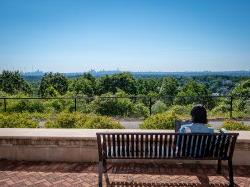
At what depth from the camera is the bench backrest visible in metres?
4.13

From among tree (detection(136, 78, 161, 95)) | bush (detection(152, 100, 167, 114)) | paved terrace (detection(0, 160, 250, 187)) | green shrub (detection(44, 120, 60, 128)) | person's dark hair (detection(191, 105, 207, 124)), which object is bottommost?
tree (detection(136, 78, 161, 95))

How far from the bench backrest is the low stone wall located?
0.88 m

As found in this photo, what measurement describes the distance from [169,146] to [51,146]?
2175mm

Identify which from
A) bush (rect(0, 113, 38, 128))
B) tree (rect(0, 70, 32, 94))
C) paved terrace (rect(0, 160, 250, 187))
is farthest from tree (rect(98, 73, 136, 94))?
paved terrace (rect(0, 160, 250, 187))

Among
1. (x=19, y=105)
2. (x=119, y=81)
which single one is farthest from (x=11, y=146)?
(x=119, y=81)

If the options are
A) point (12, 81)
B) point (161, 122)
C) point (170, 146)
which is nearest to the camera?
point (170, 146)

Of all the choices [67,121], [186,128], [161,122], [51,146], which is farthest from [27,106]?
[186,128]

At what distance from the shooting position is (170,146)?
418 centimetres

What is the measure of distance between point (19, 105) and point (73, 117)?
11.2 metres

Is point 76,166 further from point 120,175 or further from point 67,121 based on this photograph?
point 67,121

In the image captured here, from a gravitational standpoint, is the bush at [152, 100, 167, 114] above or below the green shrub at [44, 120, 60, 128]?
below

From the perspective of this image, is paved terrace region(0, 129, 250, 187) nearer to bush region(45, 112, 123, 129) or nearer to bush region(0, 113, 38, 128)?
bush region(0, 113, 38, 128)

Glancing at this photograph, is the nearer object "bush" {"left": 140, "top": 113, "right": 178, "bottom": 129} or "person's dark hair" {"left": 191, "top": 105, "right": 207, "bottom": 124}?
"person's dark hair" {"left": 191, "top": 105, "right": 207, "bottom": 124}

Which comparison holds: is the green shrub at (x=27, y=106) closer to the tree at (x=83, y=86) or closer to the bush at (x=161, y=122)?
the bush at (x=161, y=122)
